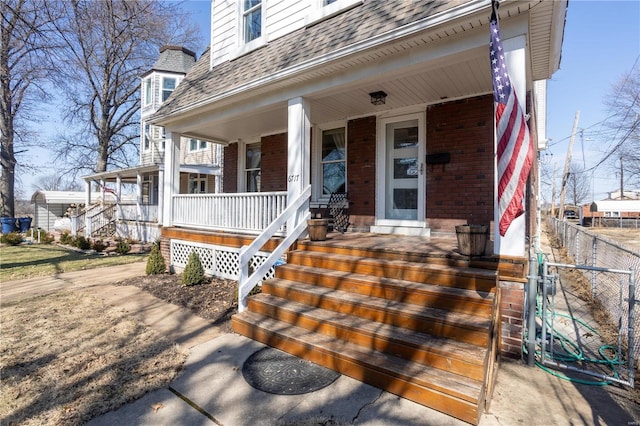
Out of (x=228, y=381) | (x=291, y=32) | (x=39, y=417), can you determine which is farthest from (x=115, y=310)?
(x=291, y=32)

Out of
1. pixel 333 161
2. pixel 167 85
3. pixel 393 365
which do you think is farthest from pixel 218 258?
pixel 167 85

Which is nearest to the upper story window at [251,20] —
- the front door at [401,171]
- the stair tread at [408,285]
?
the front door at [401,171]

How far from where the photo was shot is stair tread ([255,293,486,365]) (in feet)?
8.71

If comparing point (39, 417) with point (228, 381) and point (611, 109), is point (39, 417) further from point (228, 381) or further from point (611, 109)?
point (611, 109)

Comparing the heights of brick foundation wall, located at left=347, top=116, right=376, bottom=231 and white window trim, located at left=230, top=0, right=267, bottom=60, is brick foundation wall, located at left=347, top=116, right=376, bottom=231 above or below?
below

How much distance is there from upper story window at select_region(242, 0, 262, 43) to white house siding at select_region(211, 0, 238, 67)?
22cm

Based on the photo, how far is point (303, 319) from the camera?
11.9 ft

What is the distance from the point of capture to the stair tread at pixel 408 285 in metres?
3.10

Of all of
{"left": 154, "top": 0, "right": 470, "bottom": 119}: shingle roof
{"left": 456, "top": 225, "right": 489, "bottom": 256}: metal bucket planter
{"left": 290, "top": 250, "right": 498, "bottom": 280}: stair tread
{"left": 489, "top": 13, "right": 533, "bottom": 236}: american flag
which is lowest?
{"left": 290, "top": 250, "right": 498, "bottom": 280}: stair tread

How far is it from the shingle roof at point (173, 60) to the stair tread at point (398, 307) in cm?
1743

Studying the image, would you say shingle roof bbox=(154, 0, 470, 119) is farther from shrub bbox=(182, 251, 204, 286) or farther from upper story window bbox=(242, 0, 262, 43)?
shrub bbox=(182, 251, 204, 286)

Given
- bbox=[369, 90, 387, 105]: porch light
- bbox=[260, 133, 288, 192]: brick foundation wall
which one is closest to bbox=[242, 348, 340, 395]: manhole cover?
bbox=[369, 90, 387, 105]: porch light

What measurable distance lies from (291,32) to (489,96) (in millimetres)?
3886

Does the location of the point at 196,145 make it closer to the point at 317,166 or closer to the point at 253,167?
the point at 253,167
